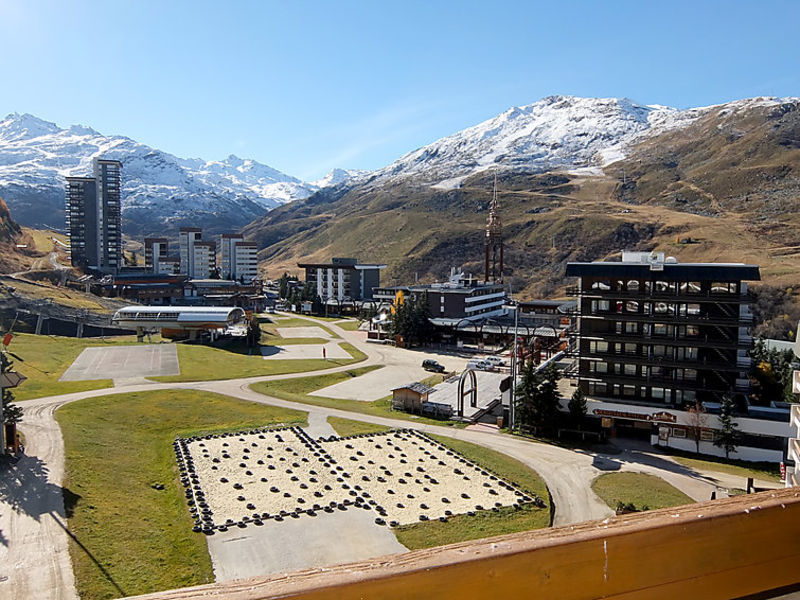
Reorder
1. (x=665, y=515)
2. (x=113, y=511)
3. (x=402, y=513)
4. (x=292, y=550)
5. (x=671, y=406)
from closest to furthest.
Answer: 1. (x=665, y=515)
2. (x=292, y=550)
3. (x=113, y=511)
4. (x=402, y=513)
5. (x=671, y=406)

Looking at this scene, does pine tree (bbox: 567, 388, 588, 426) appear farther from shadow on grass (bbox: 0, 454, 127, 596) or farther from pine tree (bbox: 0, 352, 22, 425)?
pine tree (bbox: 0, 352, 22, 425)

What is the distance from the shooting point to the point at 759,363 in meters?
48.0

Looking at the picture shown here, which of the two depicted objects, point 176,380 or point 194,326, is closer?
point 176,380

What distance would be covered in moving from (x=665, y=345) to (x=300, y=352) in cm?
4164

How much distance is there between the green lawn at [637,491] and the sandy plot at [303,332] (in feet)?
175

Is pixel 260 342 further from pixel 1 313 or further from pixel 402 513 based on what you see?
pixel 402 513

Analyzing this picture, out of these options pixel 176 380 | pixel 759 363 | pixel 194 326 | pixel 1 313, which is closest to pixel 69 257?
pixel 1 313

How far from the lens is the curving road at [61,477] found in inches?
702

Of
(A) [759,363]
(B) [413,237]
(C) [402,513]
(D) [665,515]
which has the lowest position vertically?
(C) [402,513]

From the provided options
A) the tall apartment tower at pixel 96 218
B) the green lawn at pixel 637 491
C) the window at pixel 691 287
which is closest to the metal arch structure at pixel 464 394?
the green lawn at pixel 637 491

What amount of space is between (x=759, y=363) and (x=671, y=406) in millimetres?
15139

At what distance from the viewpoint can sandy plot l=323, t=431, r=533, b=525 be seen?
A: 25.2m

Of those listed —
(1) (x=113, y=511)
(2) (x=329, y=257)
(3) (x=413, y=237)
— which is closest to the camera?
(1) (x=113, y=511)

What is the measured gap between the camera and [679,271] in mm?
39156
